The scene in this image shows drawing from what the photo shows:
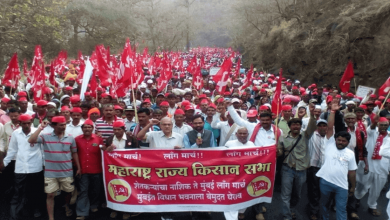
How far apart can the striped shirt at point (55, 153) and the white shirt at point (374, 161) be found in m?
5.06

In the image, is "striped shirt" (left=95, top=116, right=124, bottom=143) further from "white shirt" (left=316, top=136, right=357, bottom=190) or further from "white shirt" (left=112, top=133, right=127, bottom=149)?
"white shirt" (left=316, top=136, right=357, bottom=190)

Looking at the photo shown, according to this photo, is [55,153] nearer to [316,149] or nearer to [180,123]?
[180,123]

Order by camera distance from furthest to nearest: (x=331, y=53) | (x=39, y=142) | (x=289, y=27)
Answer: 1. (x=289, y=27)
2. (x=331, y=53)
3. (x=39, y=142)

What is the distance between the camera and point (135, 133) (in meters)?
5.21

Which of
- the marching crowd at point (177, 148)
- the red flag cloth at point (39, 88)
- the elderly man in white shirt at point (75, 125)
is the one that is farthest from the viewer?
the red flag cloth at point (39, 88)

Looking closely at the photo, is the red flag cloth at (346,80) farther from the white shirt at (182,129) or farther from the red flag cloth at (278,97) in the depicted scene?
the white shirt at (182,129)

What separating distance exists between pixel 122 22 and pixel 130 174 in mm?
32673

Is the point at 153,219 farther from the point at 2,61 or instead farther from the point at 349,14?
the point at 2,61

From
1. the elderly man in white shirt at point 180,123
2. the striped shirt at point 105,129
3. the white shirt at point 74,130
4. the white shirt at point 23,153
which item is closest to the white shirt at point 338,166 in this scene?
the elderly man in white shirt at point 180,123

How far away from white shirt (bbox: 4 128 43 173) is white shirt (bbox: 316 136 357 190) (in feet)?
13.8

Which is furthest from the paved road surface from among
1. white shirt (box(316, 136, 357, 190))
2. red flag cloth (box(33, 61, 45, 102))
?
red flag cloth (box(33, 61, 45, 102))

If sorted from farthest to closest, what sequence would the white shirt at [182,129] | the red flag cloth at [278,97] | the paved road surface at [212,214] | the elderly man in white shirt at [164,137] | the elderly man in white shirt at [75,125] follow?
the red flag cloth at [278,97], the white shirt at [182,129], the elderly man in white shirt at [75,125], the paved road surface at [212,214], the elderly man in white shirt at [164,137]

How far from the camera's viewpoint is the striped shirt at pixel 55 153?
4.59m

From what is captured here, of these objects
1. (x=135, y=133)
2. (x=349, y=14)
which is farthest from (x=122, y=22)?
(x=135, y=133)
